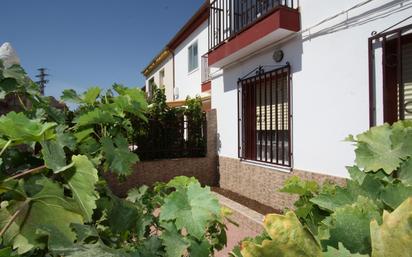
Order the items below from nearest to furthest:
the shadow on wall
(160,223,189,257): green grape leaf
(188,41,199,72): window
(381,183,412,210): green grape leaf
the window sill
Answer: (381,183,412,210): green grape leaf → (160,223,189,257): green grape leaf → the shadow on wall → the window sill → (188,41,199,72): window

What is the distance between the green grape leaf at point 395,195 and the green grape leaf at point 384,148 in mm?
293

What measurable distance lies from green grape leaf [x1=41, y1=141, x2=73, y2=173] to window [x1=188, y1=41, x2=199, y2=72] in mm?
14170

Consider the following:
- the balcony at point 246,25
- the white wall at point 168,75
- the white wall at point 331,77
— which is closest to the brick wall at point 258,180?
the white wall at point 331,77

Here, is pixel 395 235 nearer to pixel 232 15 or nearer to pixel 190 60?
pixel 232 15

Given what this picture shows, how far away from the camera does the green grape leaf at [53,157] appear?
2.98 ft

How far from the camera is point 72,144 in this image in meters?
1.30

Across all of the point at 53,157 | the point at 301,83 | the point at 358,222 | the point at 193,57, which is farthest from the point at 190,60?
the point at 358,222

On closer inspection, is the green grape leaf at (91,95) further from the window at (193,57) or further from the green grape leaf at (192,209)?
the window at (193,57)

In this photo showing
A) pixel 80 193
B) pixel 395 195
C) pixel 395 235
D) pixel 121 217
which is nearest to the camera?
pixel 395 235

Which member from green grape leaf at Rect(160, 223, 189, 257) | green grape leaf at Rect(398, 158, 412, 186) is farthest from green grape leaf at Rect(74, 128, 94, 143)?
green grape leaf at Rect(398, 158, 412, 186)

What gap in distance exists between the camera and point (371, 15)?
4977 mm

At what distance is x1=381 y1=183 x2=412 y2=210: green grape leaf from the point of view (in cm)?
79

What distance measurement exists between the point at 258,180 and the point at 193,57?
30.2 ft

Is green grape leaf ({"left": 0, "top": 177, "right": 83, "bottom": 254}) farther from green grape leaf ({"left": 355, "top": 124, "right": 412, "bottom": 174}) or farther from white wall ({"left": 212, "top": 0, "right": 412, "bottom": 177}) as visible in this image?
white wall ({"left": 212, "top": 0, "right": 412, "bottom": 177})
